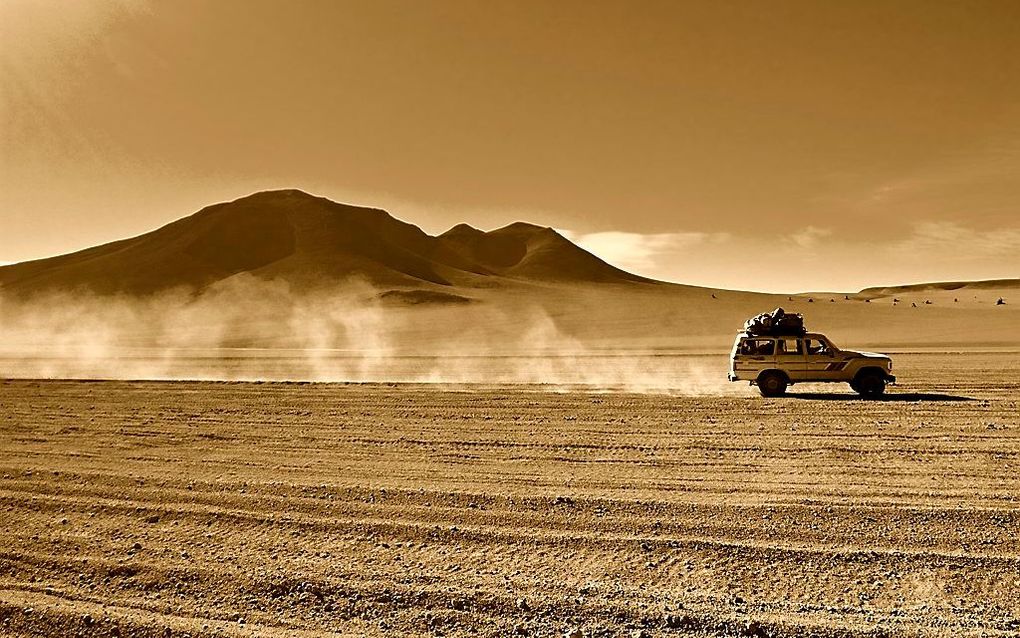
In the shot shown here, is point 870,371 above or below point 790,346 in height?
below

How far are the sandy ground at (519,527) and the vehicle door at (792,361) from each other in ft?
14.6

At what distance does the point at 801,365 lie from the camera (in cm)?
2014

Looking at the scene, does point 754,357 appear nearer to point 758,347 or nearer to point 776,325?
point 758,347

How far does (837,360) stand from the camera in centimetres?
1994

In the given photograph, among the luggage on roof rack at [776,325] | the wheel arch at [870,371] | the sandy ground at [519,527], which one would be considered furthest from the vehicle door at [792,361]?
the sandy ground at [519,527]

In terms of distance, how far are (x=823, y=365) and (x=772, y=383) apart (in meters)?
1.46

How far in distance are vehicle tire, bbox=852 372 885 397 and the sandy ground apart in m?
3.73

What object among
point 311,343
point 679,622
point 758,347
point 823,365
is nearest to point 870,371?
point 823,365

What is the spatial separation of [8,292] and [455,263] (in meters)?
92.9

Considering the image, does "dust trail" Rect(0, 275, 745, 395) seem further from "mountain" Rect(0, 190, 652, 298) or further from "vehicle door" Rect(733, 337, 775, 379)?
"mountain" Rect(0, 190, 652, 298)

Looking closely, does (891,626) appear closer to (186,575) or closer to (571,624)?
(571,624)

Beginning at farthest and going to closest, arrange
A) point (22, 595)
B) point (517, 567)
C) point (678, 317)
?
point (678, 317) < point (517, 567) < point (22, 595)

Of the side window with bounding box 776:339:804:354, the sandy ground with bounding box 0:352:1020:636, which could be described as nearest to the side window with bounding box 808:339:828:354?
the side window with bounding box 776:339:804:354

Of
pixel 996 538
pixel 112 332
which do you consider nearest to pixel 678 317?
pixel 112 332
